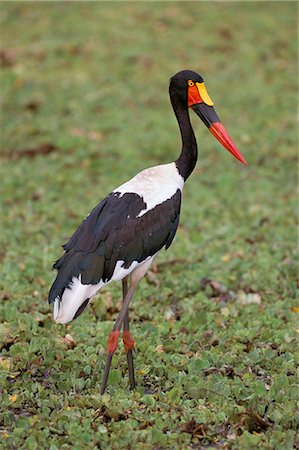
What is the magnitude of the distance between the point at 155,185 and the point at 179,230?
10.6 feet

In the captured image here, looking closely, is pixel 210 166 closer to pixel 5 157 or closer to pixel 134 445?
pixel 5 157

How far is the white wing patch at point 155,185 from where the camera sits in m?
5.14

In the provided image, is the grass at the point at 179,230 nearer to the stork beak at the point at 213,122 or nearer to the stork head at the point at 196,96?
the stork beak at the point at 213,122

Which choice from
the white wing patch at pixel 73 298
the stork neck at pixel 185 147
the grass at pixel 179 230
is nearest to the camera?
the grass at pixel 179 230

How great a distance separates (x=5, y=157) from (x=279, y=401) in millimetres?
6454

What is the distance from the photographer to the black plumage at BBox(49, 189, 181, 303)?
16.0ft

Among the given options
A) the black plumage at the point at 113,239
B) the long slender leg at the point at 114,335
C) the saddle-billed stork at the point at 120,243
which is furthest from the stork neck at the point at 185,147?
the long slender leg at the point at 114,335

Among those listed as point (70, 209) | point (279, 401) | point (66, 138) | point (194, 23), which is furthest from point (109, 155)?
point (279, 401)

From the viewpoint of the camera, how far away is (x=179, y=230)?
27.7ft

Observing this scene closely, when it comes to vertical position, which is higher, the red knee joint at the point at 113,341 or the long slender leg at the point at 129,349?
the red knee joint at the point at 113,341

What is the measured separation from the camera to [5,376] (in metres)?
5.05

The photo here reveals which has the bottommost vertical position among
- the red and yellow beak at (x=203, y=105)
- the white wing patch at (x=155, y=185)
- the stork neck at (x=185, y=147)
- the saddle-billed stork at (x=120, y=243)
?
the saddle-billed stork at (x=120, y=243)

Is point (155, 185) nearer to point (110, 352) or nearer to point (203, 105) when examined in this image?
point (203, 105)

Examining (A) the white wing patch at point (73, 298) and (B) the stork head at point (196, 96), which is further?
(B) the stork head at point (196, 96)
